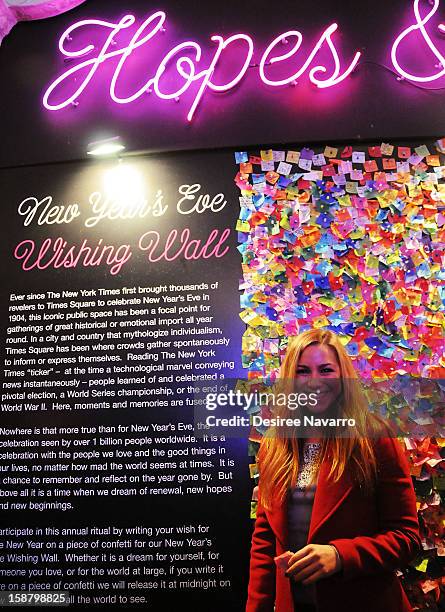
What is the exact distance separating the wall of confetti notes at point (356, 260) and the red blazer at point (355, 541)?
18 centimetres

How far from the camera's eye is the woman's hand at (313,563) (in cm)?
215

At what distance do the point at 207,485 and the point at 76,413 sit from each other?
74cm

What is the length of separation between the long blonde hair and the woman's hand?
23cm

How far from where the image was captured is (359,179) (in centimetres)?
270

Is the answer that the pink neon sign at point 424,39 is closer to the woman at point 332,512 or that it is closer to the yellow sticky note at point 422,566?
the woman at point 332,512

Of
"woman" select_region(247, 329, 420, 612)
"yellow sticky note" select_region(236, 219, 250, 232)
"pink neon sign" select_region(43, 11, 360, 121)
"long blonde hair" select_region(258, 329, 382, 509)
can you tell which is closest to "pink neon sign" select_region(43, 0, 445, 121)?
"pink neon sign" select_region(43, 11, 360, 121)

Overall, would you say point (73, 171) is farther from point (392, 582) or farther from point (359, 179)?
point (392, 582)

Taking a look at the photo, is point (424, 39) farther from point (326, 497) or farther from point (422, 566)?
point (422, 566)

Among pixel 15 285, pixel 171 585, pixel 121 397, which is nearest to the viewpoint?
pixel 171 585

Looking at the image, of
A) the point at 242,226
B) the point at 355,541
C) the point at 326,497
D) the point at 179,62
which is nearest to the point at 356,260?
the point at 242,226

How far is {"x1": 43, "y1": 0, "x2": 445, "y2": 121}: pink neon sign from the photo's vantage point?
287 centimetres

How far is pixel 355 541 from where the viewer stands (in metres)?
2.19

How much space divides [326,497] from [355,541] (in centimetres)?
20

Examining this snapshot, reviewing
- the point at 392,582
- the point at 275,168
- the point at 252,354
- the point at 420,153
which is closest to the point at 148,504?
the point at 252,354
